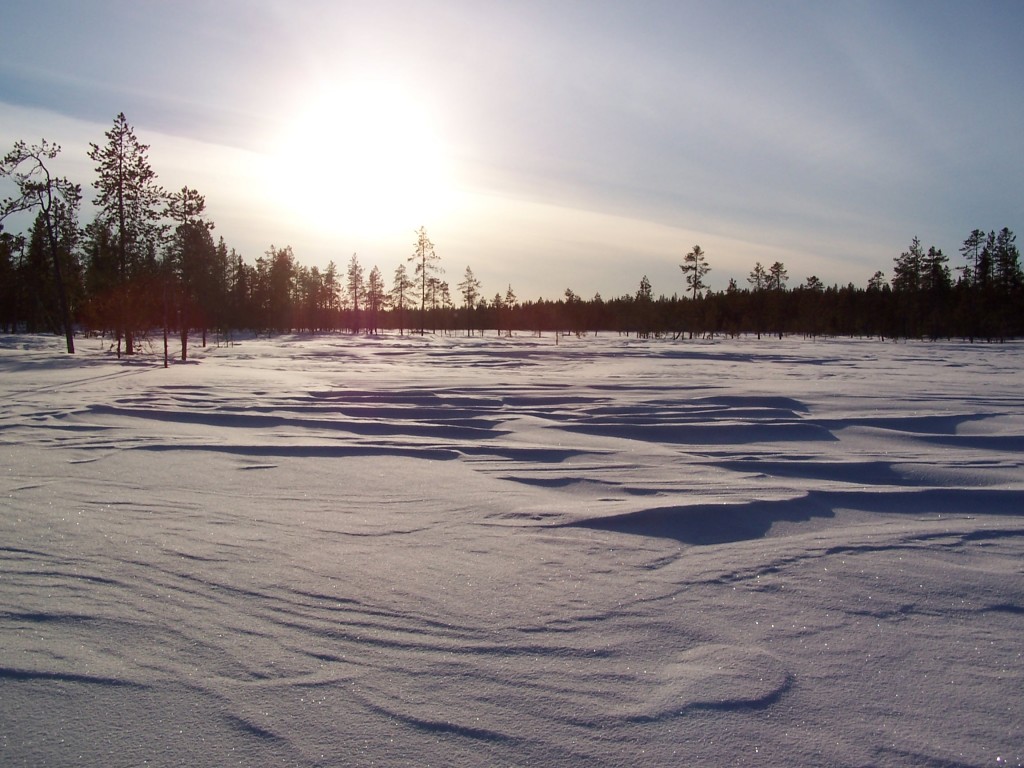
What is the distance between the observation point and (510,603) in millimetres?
2498

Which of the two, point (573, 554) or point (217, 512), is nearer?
point (573, 554)

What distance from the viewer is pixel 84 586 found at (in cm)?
260

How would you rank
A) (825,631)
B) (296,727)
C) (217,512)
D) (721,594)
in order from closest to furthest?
(296,727) < (825,631) < (721,594) < (217,512)

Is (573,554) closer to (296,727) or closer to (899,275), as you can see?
(296,727)

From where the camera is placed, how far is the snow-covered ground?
170 centimetres

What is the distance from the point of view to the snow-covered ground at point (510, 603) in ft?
5.57

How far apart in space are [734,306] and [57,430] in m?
74.5

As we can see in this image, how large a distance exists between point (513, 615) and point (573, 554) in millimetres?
722

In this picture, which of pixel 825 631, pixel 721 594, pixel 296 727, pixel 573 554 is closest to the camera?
pixel 296 727

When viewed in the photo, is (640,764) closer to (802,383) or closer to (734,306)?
(802,383)

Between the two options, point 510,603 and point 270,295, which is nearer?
point 510,603

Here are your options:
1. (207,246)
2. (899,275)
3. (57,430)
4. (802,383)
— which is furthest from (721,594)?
(899,275)

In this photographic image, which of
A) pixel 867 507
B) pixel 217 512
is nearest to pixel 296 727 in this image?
pixel 217 512

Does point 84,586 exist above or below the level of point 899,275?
below
